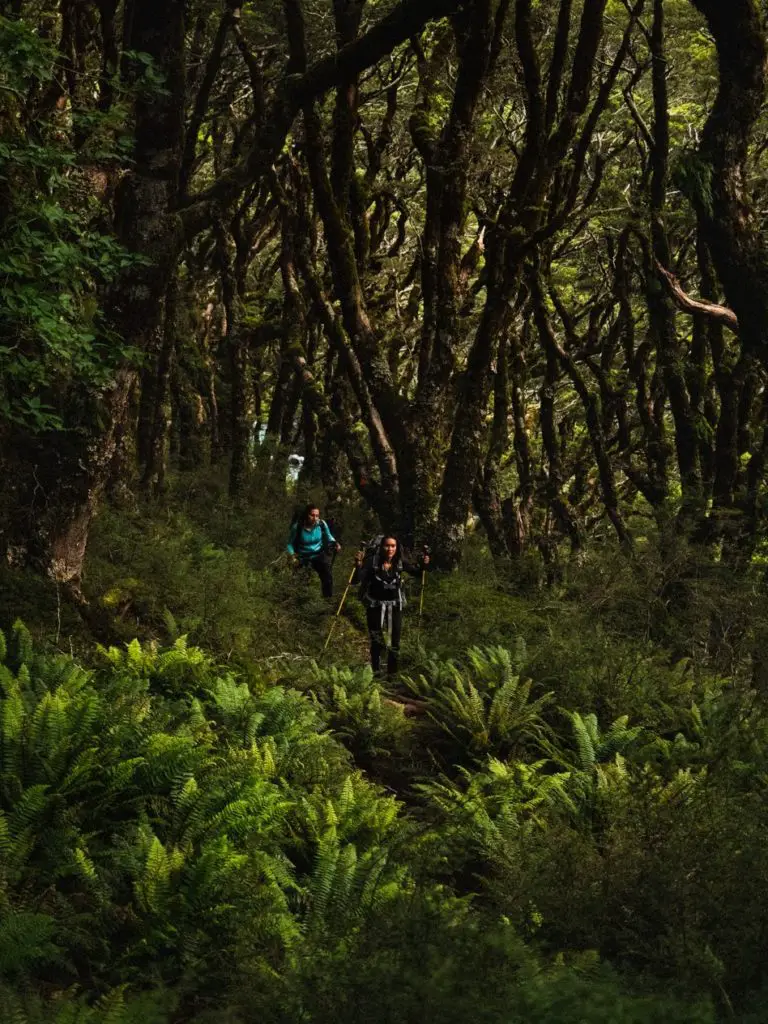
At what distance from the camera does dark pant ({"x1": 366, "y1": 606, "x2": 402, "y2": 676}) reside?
13.0m

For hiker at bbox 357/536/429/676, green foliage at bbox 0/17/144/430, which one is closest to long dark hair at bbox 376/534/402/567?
hiker at bbox 357/536/429/676

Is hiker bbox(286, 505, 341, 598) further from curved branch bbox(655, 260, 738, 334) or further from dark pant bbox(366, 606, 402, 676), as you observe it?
curved branch bbox(655, 260, 738, 334)

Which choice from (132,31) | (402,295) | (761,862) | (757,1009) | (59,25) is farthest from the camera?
(402,295)

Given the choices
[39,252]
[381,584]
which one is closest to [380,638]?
[381,584]

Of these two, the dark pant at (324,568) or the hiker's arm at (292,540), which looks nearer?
the hiker's arm at (292,540)

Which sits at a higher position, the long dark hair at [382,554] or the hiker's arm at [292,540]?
the hiker's arm at [292,540]

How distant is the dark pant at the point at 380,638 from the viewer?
13.0m

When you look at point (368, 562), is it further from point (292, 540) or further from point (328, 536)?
point (292, 540)

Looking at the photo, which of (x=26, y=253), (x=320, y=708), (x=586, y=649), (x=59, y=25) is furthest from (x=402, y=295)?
(x=26, y=253)

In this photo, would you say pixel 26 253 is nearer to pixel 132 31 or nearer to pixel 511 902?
pixel 132 31

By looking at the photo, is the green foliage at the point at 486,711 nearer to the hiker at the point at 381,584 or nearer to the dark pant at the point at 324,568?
the hiker at the point at 381,584

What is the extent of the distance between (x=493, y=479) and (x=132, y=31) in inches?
435

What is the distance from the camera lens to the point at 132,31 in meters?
10.2

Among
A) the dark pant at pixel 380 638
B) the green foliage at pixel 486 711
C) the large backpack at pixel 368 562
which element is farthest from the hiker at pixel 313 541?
the green foliage at pixel 486 711
